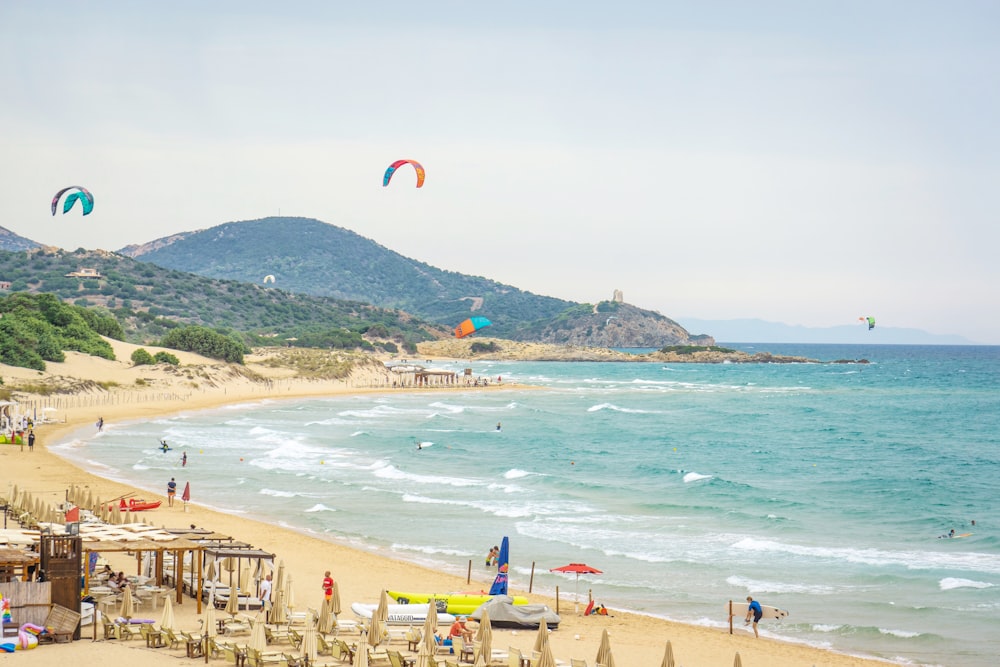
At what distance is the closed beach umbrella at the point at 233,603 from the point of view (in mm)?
15469

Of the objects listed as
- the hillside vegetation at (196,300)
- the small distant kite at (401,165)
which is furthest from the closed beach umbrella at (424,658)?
the hillside vegetation at (196,300)

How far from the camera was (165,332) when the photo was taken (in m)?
104

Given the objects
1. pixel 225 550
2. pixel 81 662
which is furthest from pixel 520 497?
pixel 81 662

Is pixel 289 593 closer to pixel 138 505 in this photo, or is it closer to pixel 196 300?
pixel 138 505

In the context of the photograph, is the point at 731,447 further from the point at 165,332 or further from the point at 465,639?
the point at 165,332

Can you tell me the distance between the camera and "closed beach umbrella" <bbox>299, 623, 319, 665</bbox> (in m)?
12.8

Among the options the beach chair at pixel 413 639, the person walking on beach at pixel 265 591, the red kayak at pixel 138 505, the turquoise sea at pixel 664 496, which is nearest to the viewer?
the beach chair at pixel 413 639

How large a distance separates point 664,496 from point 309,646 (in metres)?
19.0

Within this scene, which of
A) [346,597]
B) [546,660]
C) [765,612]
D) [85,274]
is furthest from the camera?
[85,274]

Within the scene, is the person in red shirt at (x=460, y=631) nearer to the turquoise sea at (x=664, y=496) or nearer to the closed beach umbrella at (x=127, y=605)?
the turquoise sea at (x=664, y=496)

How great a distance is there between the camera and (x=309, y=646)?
42.1 ft

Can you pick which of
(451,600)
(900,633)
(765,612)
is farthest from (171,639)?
(900,633)

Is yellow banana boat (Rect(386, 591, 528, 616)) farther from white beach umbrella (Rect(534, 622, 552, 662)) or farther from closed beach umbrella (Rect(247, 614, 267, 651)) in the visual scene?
closed beach umbrella (Rect(247, 614, 267, 651))

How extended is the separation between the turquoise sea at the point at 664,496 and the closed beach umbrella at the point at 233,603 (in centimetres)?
577
